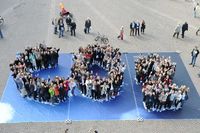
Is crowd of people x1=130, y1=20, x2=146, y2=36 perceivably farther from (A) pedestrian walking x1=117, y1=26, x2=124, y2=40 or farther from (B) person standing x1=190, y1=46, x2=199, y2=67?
(B) person standing x1=190, y1=46, x2=199, y2=67

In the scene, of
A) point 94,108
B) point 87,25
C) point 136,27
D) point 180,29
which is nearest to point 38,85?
point 94,108

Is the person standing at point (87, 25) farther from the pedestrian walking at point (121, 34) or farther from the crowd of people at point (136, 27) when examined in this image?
the crowd of people at point (136, 27)

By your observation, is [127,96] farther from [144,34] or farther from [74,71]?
[144,34]

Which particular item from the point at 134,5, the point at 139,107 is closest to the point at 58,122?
the point at 139,107

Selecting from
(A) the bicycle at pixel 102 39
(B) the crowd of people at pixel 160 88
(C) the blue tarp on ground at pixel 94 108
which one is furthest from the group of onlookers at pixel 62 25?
(B) the crowd of people at pixel 160 88

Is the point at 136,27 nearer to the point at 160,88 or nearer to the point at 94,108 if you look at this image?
the point at 160,88

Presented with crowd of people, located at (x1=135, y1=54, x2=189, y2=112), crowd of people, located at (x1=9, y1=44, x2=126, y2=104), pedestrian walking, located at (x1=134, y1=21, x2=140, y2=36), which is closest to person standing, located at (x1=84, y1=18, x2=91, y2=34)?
pedestrian walking, located at (x1=134, y1=21, x2=140, y2=36)
